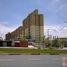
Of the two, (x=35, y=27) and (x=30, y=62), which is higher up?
(x=35, y=27)

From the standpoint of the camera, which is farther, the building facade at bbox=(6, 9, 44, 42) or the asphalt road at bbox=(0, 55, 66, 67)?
the building facade at bbox=(6, 9, 44, 42)

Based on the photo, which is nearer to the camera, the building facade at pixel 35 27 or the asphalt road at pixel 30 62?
the asphalt road at pixel 30 62

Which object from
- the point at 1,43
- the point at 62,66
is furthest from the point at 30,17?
the point at 62,66

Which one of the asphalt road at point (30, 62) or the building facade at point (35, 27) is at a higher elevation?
the building facade at point (35, 27)

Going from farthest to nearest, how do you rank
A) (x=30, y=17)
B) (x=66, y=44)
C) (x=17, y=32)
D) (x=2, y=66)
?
(x=17, y=32) < (x=30, y=17) < (x=66, y=44) < (x=2, y=66)

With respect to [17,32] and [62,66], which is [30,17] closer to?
[17,32]

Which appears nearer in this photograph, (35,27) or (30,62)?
(30,62)

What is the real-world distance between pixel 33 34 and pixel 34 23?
18.1 ft

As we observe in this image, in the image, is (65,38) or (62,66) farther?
(65,38)

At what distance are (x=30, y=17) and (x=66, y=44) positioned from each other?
23329mm

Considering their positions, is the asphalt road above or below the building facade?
below

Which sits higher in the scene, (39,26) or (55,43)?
(39,26)

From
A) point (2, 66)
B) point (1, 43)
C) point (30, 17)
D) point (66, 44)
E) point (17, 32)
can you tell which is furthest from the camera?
point (17, 32)

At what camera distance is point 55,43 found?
323ft
